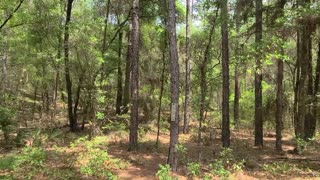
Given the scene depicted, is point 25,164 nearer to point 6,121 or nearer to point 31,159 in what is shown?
point 31,159

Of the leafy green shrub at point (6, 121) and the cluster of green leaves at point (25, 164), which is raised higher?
the leafy green shrub at point (6, 121)

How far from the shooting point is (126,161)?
36.3 feet

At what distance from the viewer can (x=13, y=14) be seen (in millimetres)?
14695

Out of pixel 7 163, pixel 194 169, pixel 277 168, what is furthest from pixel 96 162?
pixel 277 168

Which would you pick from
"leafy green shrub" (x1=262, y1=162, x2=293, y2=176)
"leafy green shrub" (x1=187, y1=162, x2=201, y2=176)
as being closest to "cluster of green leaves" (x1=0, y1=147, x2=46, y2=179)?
"leafy green shrub" (x1=187, y1=162, x2=201, y2=176)

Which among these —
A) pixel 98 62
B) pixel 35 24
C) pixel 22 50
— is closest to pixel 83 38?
pixel 98 62

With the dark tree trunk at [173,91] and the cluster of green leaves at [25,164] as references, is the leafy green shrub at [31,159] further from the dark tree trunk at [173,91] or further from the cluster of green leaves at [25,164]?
the dark tree trunk at [173,91]

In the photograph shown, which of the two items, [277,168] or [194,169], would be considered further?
[277,168]

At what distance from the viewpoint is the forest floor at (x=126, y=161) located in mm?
8938

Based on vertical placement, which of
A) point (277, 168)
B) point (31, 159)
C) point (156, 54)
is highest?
point (156, 54)

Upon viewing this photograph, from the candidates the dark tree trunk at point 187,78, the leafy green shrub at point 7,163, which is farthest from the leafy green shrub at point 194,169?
the dark tree trunk at point 187,78

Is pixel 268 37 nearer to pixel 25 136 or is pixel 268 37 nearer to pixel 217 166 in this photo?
pixel 217 166

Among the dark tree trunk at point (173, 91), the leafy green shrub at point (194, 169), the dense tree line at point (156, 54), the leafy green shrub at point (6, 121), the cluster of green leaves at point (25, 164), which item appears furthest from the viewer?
the leafy green shrub at point (6, 121)

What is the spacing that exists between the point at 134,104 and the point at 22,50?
416 inches
